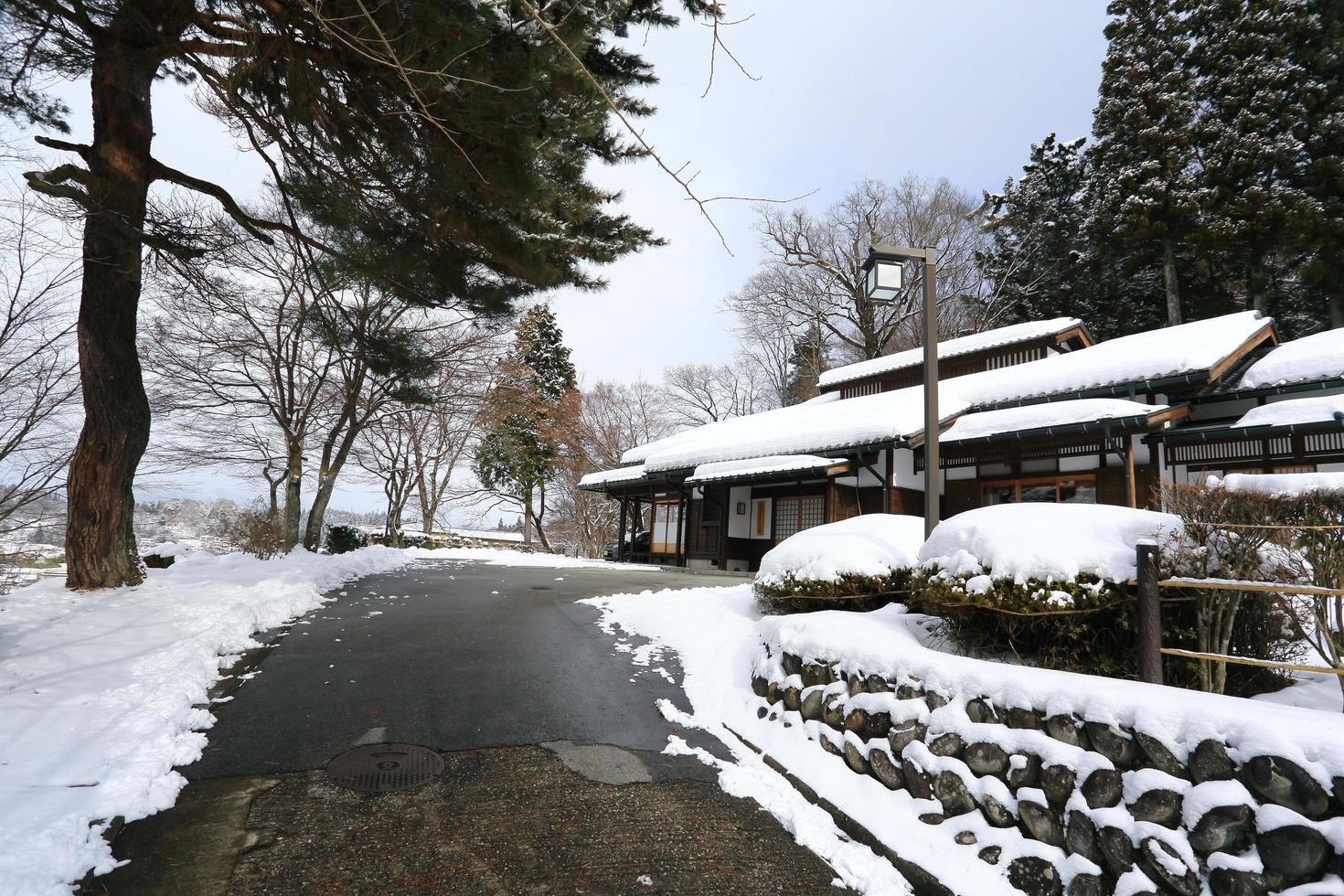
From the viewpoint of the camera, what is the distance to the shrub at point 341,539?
1628 centimetres

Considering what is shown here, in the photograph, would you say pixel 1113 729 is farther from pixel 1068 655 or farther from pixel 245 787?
pixel 245 787

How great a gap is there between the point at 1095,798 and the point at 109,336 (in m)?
9.06

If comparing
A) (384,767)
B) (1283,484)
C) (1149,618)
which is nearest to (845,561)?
(1149,618)

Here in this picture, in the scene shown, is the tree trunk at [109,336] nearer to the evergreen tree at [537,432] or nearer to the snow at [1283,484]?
the snow at [1283,484]

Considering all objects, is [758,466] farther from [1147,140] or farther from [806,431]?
[1147,140]

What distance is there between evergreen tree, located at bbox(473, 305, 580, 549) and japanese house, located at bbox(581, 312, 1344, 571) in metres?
10.6

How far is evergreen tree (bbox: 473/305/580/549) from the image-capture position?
91.5ft

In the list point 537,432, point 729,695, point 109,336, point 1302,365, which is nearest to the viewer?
point 729,695

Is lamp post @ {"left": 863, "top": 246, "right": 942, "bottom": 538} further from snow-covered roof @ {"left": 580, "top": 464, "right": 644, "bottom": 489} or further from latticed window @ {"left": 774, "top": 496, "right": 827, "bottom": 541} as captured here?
snow-covered roof @ {"left": 580, "top": 464, "right": 644, "bottom": 489}

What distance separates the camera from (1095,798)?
9.26ft

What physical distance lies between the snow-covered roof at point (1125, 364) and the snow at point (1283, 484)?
8479 millimetres

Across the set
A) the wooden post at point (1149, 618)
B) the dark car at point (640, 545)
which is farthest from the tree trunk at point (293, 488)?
the wooden post at point (1149, 618)

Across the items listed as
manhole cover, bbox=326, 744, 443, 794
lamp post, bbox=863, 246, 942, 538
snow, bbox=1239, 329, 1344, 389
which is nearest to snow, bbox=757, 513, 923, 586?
lamp post, bbox=863, 246, 942, 538

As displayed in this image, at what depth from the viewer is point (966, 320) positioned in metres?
27.6
